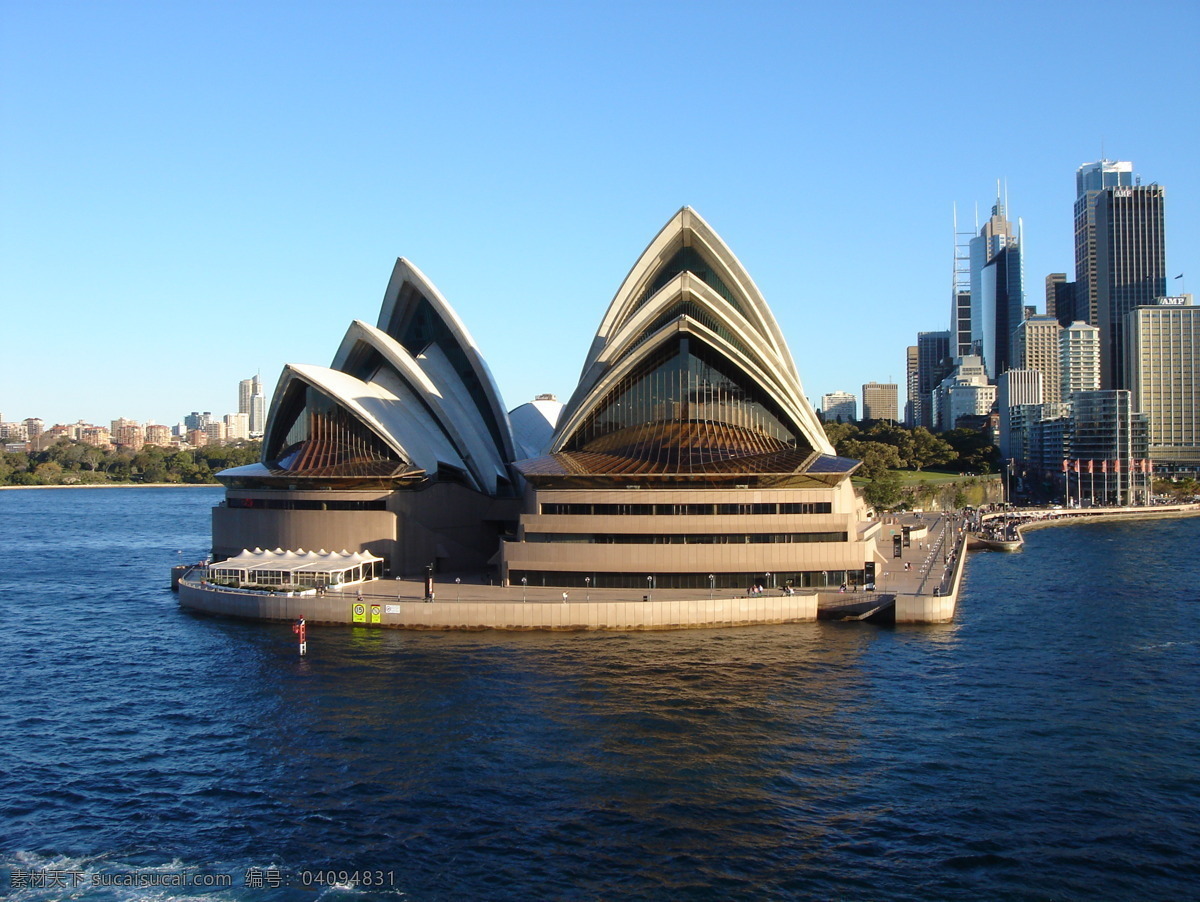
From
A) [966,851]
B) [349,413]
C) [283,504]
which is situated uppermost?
[349,413]

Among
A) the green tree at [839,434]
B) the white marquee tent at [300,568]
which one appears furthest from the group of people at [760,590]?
the green tree at [839,434]

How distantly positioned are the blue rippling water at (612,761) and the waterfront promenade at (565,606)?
4.06 ft

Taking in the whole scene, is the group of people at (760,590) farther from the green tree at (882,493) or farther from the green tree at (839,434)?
the green tree at (839,434)

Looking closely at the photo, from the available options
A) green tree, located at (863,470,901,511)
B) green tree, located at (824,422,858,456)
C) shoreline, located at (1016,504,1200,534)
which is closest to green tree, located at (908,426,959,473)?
green tree, located at (824,422,858,456)

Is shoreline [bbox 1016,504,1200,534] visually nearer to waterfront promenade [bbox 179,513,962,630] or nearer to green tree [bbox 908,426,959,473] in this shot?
green tree [bbox 908,426,959,473]

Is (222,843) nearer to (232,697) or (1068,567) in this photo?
(232,697)

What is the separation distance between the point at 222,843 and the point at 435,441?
44.1 metres

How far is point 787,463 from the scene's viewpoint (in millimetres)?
55031

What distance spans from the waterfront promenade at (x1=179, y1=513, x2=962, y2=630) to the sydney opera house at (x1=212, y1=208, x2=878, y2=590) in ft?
6.51

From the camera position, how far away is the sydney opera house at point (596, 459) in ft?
174

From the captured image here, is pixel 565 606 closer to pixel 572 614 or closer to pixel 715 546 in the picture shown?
pixel 572 614

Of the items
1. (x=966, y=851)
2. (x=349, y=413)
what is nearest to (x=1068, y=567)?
(x=349, y=413)

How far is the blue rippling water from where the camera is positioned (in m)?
23.1

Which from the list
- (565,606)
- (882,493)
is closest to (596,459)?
(565,606)
